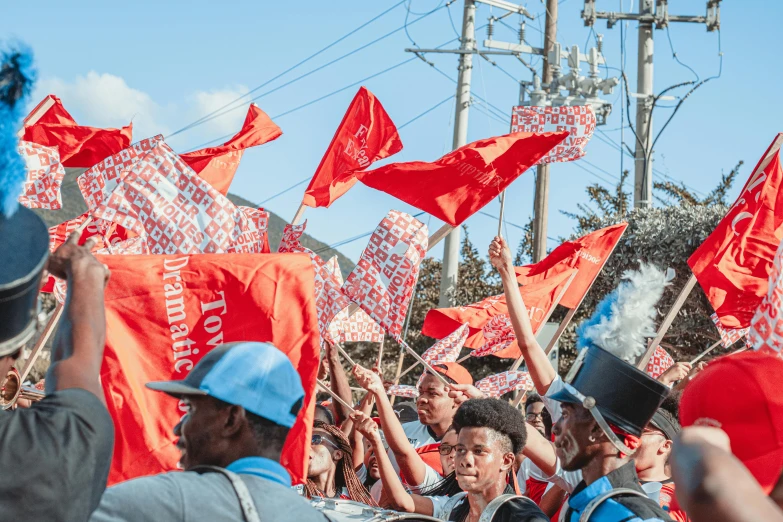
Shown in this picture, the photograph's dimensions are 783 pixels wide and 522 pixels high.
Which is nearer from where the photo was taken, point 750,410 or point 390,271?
point 750,410

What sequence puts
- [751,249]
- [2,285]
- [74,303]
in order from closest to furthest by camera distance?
1. [2,285]
2. [74,303]
3. [751,249]

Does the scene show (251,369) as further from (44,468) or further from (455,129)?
(455,129)

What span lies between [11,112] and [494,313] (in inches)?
297

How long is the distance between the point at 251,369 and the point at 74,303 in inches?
23.4

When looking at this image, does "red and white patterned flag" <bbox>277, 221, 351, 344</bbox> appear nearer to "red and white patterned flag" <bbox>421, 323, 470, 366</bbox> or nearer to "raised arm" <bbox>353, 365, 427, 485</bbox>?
"raised arm" <bbox>353, 365, 427, 485</bbox>

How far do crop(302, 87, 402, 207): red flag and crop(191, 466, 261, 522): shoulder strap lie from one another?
226 inches

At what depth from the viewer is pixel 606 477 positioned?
3.51 meters

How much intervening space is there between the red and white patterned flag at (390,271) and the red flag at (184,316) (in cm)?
235

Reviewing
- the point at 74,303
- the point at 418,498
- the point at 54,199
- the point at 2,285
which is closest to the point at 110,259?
the point at 418,498

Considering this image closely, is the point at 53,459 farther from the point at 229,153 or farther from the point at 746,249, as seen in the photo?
the point at 229,153

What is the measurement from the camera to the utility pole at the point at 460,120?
17.0 m

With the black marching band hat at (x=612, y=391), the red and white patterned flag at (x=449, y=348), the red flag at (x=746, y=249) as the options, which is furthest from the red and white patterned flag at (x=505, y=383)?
the black marching band hat at (x=612, y=391)

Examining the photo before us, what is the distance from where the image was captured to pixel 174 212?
18.6ft

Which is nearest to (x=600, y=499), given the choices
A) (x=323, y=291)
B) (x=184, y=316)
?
(x=184, y=316)
